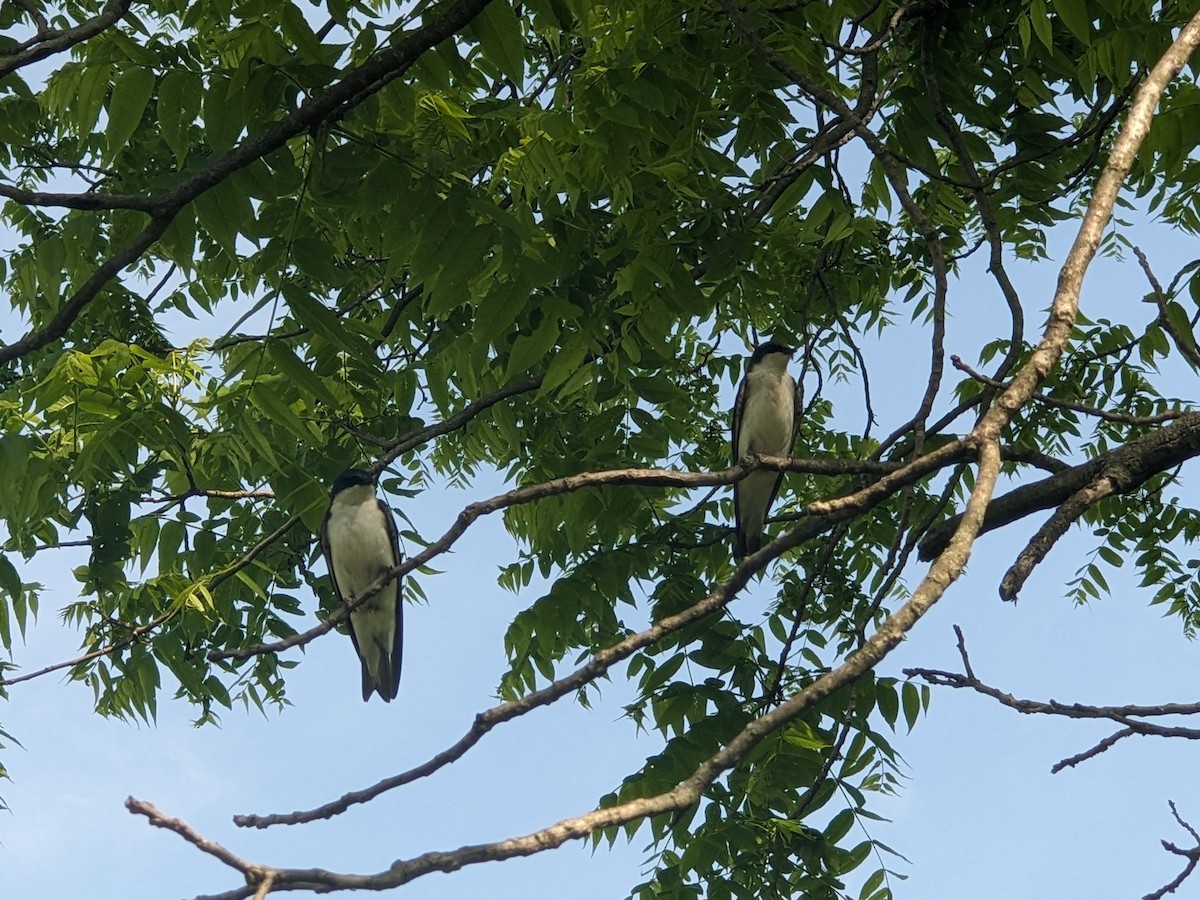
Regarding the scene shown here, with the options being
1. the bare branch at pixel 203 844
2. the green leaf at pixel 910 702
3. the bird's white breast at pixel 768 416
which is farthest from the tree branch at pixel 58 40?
the bird's white breast at pixel 768 416

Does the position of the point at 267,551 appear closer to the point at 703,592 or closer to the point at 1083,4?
the point at 703,592

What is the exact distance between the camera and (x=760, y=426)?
10234 mm

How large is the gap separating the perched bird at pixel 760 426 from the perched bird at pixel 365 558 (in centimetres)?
283

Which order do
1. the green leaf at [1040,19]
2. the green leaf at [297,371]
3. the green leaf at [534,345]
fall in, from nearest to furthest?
the green leaf at [1040,19] < the green leaf at [297,371] < the green leaf at [534,345]

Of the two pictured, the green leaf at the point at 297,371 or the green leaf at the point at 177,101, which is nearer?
the green leaf at the point at 177,101

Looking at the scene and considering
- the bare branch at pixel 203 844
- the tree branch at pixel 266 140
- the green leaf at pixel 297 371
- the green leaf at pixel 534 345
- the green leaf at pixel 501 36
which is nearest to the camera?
the bare branch at pixel 203 844

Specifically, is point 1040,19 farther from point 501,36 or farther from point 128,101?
point 128,101

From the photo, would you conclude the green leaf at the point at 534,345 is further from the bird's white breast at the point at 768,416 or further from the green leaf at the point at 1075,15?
the bird's white breast at the point at 768,416

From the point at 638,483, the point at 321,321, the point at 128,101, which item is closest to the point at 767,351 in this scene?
the point at 321,321

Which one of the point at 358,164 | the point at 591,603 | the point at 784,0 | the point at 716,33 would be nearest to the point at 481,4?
the point at 358,164

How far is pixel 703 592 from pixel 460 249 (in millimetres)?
3184

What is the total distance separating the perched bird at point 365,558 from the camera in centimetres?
1038

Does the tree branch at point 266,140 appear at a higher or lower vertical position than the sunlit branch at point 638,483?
higher

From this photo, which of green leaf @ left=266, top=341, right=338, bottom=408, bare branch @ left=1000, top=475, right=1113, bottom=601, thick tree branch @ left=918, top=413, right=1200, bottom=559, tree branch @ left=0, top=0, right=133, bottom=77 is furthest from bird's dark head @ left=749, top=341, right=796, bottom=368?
tree branch @ left=0, top=0, right=133, bottom=77
